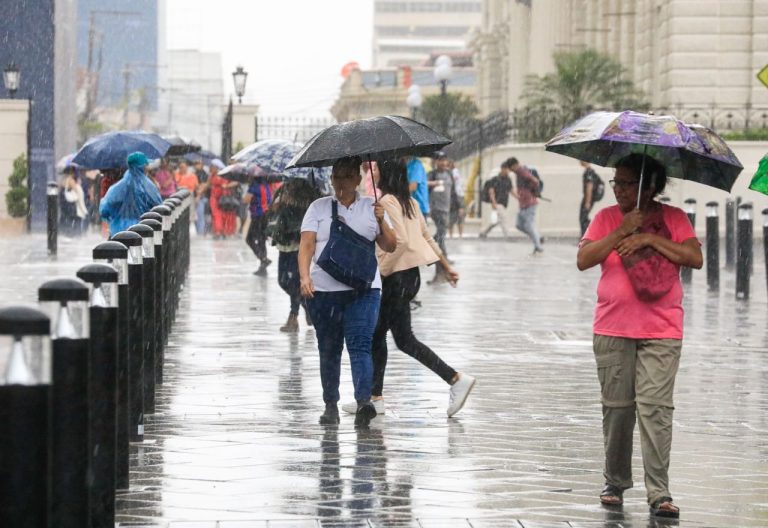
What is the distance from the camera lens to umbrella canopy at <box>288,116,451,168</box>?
30.5 ft

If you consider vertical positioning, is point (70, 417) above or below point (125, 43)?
below

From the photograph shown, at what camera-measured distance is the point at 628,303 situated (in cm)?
739

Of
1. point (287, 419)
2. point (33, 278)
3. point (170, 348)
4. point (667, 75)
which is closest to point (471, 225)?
point (667, 75)

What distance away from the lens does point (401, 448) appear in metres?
8.84

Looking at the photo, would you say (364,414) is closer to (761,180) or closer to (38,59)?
(761,180)

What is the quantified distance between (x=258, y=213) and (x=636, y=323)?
1525 cm

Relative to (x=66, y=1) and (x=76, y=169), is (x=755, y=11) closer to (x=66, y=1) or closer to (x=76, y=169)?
(x=76, y=169)

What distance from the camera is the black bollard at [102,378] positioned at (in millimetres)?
6645

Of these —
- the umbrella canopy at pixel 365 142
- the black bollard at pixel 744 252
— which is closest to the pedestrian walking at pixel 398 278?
the umbrella canopy at pixel 365 142

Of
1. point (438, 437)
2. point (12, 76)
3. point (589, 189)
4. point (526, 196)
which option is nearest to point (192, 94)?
point (12, 76)

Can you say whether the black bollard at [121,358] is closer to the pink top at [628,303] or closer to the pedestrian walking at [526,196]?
the pink top at [628,303]

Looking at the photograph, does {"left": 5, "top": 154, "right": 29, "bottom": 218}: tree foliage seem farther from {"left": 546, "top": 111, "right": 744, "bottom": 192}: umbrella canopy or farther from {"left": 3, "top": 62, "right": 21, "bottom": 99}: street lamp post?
{"left": 546, "top": 111, "right": 744, "bottom": 192}: umbrella canopy

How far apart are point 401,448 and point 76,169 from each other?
30246 millimetres

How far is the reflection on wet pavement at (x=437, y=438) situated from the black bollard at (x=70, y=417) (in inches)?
47.7
